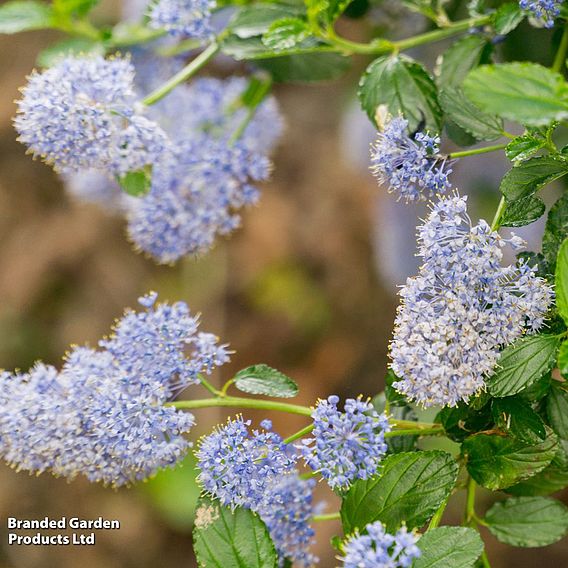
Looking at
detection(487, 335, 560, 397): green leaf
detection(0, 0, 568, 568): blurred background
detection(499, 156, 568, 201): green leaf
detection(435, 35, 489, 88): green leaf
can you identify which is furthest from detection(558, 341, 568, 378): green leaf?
detection(0, 0, 568, 568): blurred background

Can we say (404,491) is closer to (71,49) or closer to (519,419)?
(519,419)

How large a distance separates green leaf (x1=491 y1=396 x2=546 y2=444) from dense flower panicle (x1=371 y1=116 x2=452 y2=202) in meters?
0.17

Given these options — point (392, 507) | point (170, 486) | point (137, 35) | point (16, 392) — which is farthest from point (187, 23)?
point (170, 486)

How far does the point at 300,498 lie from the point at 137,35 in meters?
0.61

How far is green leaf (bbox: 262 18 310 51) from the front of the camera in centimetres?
76

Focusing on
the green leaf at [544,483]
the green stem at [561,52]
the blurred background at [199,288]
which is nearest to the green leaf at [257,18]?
the green stem at [561,52]

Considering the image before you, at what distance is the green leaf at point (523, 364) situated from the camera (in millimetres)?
564

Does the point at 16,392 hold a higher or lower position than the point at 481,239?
lower

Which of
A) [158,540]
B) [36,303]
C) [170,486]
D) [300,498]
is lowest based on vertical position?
[158,540]

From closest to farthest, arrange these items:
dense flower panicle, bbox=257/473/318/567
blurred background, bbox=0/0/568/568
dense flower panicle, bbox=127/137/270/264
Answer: dense flower panicle, bbox=257/473/318/567
dense flower panicle, bbox=127/137/270/264
blurred background, bbox=0/0/568/568

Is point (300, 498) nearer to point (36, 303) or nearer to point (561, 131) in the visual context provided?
point (561, 131)

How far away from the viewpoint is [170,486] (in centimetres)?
197

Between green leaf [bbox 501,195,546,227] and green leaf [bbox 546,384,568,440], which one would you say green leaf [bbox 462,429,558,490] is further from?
green leaf [bbox 501,195,546,227]

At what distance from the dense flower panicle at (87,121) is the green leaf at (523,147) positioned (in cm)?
35
